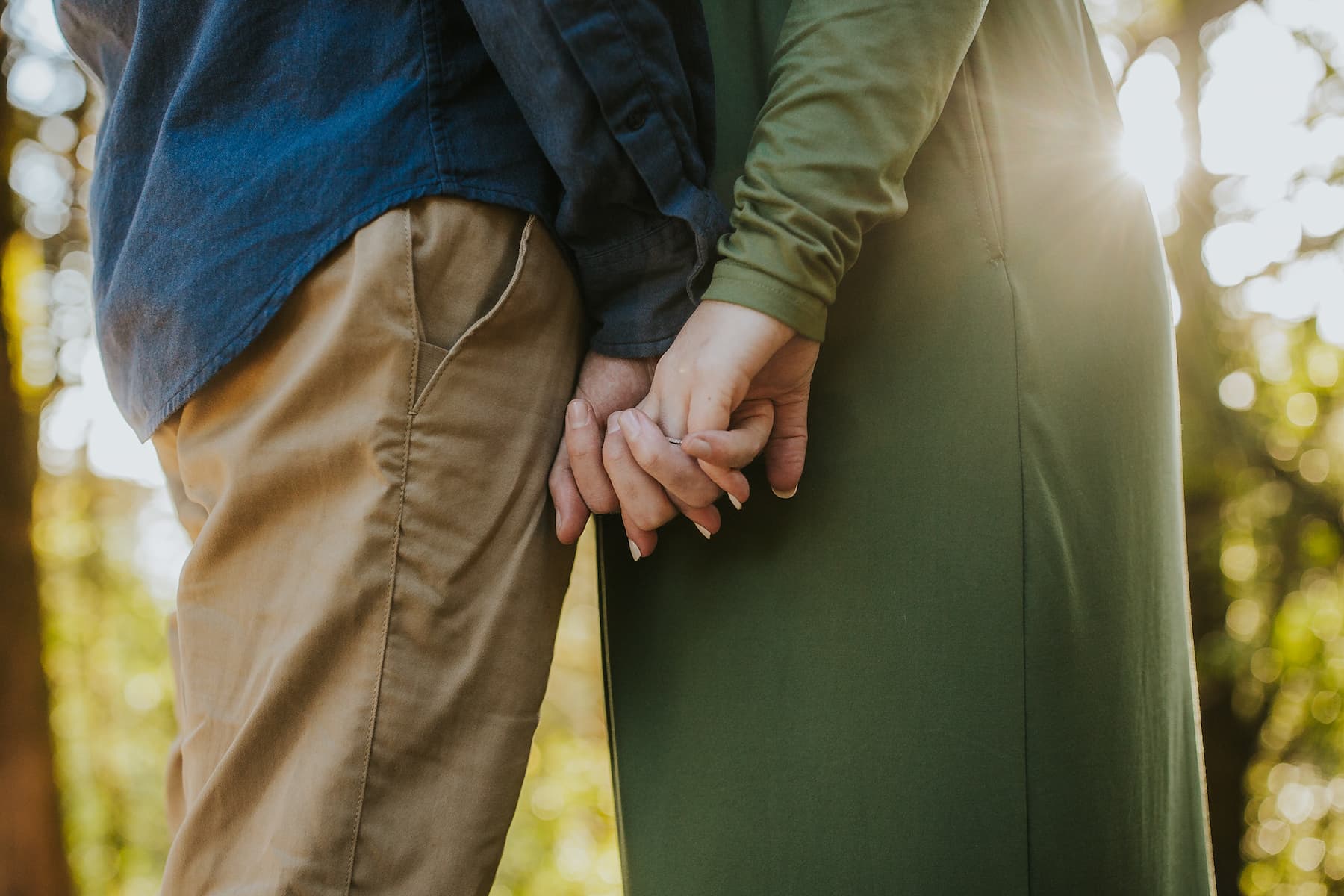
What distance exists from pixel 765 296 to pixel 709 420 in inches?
4.7

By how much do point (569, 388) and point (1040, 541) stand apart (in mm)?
491

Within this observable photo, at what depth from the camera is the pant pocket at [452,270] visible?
0.78 meters

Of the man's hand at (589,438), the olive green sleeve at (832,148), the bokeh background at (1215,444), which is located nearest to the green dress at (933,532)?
the olive green sleeve at (832,148)

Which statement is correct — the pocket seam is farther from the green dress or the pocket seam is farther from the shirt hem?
the green dress

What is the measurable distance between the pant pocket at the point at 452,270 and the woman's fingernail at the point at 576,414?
0.12m

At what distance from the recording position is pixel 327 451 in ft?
2.55

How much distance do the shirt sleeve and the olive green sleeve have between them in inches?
2.2

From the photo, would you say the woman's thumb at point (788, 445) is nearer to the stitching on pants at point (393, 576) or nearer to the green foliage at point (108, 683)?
the stitching on pants at point (393, 576)

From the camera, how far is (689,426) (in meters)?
0.82

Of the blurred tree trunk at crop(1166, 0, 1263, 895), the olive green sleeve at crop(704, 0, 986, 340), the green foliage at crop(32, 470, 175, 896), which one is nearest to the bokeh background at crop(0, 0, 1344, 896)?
the blurred tree trunk at crop(1166, 0, 1263, 895)

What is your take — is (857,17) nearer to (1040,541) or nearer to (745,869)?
(1040,541)

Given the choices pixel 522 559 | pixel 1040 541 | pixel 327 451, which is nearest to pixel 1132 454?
pixel 1040 541

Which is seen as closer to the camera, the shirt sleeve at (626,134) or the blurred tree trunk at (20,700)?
the shirt sleeve at (626,134)

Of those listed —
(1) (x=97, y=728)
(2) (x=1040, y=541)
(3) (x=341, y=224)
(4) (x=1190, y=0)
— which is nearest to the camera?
(3) (x=341, y=224)
